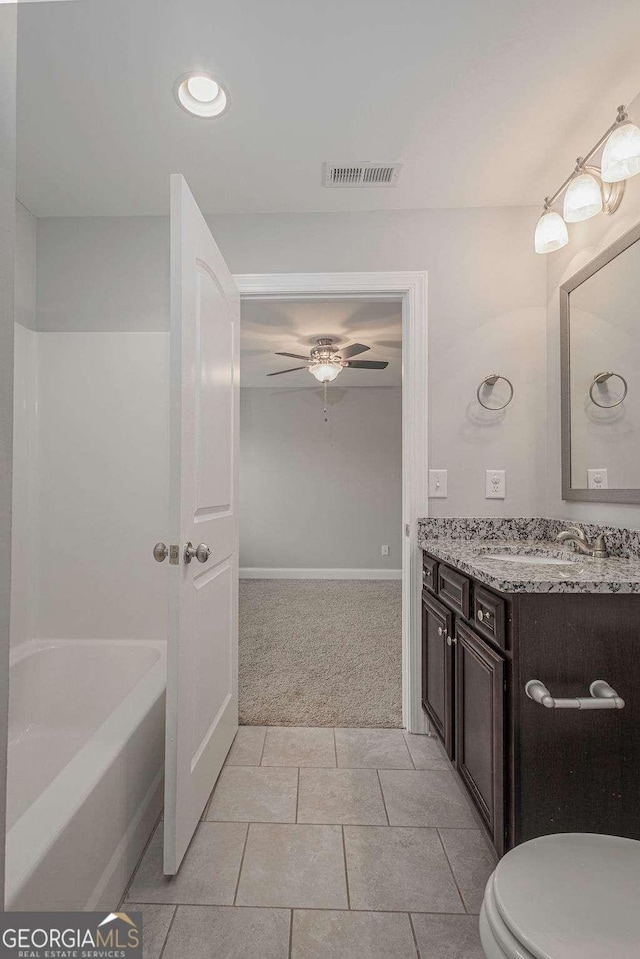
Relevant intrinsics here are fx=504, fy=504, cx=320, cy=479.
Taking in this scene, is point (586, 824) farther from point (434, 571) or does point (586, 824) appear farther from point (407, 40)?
point (407, 40)

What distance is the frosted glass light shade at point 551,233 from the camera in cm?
193

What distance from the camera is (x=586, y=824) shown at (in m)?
1.25

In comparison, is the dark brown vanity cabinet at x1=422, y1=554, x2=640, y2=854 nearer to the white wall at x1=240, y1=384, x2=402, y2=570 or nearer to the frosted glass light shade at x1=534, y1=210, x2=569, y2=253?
the frosted glass light shade at x1=534, y1=210, x2=569, y2=253

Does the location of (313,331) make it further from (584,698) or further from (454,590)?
(584,698)

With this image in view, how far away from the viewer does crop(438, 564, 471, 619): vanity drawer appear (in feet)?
5.33

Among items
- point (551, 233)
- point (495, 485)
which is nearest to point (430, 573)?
point (495, 485)

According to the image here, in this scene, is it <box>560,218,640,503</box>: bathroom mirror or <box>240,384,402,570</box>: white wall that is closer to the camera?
<box>560,218,640,503</box>: bathroom mirror

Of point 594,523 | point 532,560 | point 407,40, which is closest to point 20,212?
point 407,40

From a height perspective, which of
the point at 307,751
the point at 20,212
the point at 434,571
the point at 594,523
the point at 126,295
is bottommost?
the point at 307,751

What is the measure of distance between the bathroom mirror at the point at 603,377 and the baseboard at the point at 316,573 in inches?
170

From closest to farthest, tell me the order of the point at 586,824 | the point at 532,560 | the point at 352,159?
the point at 586,824 < the point at 532,560 < the point at 352,159

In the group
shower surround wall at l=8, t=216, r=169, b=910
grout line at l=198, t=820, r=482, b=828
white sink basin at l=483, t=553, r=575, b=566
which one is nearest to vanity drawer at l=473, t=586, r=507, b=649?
white sink basin at l=483, t=553, r=575, b=566

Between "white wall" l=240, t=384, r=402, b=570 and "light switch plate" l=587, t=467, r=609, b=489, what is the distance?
4328mm

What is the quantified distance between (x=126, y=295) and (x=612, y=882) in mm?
2635
